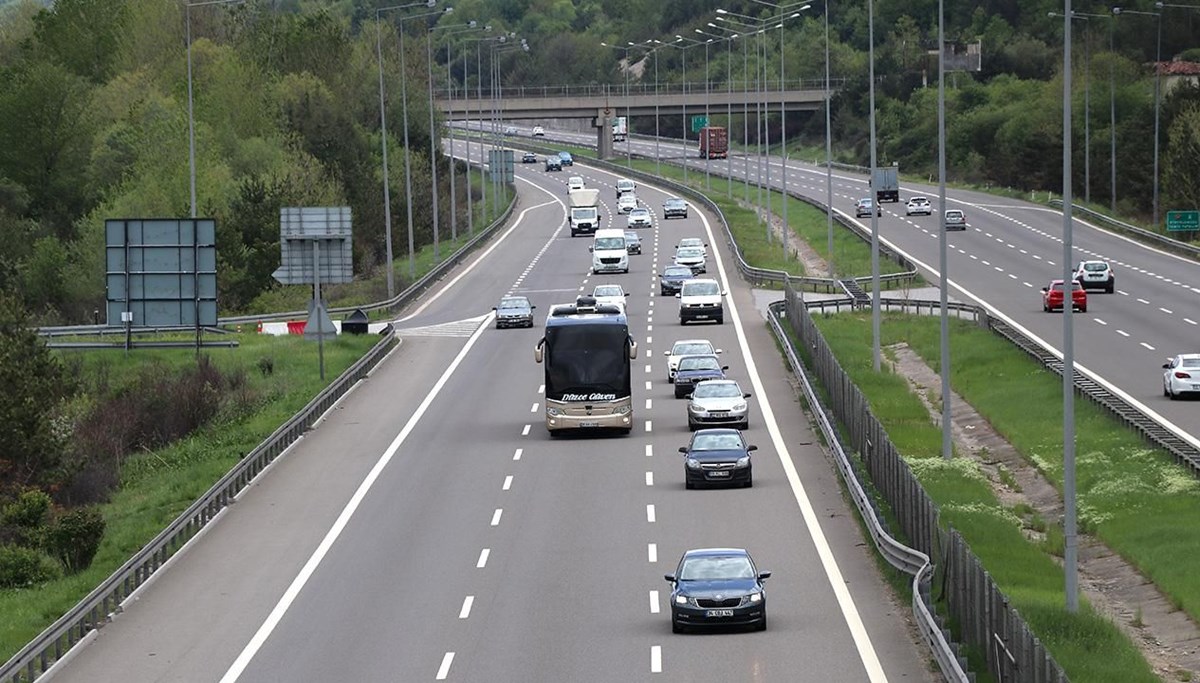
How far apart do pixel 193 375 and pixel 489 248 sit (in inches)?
1914

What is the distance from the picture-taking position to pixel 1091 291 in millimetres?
91500

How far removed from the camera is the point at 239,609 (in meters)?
37.9

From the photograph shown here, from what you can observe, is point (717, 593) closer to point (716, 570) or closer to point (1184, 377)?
point (716, 570)

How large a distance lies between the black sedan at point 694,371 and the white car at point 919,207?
73.9m

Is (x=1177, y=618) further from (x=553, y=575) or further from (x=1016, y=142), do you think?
(x=1016, y=142)

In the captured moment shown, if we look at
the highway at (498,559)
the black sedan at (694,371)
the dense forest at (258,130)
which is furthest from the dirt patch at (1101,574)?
the dense forest at (258,130)

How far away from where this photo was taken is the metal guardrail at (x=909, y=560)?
29.4 m

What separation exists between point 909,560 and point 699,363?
88.9 ft

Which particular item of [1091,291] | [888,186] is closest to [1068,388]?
[1091,291]

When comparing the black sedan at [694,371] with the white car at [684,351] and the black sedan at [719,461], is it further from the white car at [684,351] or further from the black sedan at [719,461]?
the black sedan at [719,461]

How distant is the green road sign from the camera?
113312 millimetres

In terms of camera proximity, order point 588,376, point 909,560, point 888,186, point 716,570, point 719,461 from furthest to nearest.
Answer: point 888,186 → point 588,376 → point 719,461 → point 909,560 → point 716,570

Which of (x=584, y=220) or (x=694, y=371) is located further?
(x=584, y=220)

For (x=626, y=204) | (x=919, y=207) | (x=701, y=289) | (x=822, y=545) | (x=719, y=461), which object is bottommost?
(x=822, y=545)
